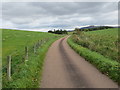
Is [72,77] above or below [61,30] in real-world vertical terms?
below

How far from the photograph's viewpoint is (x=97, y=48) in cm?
1593

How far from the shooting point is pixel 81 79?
7496 millimetres


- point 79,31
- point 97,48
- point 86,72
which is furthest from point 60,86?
point 79,31

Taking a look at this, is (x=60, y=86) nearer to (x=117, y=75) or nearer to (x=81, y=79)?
(x=81, y=79)

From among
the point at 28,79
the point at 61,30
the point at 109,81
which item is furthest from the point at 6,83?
the point at 61,30

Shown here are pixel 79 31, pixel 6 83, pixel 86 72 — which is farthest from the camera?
pixel 79 31

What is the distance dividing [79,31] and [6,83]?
34.4m

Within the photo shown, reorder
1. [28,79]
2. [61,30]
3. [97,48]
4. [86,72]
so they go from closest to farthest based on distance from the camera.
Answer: [28,79], [86,72], [97,48], [61,30]

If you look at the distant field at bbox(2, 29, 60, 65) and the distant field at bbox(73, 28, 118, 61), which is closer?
the distant field at bbox(73, 28, 118, 61)

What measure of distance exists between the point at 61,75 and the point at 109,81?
9.69 feet

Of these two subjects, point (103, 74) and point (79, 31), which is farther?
point (79, 31)

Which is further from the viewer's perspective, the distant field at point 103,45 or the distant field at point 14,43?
the distant field at point 14,43

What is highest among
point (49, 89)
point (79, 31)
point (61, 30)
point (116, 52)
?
point (61, 30)

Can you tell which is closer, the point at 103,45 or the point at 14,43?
the point at 103,45
